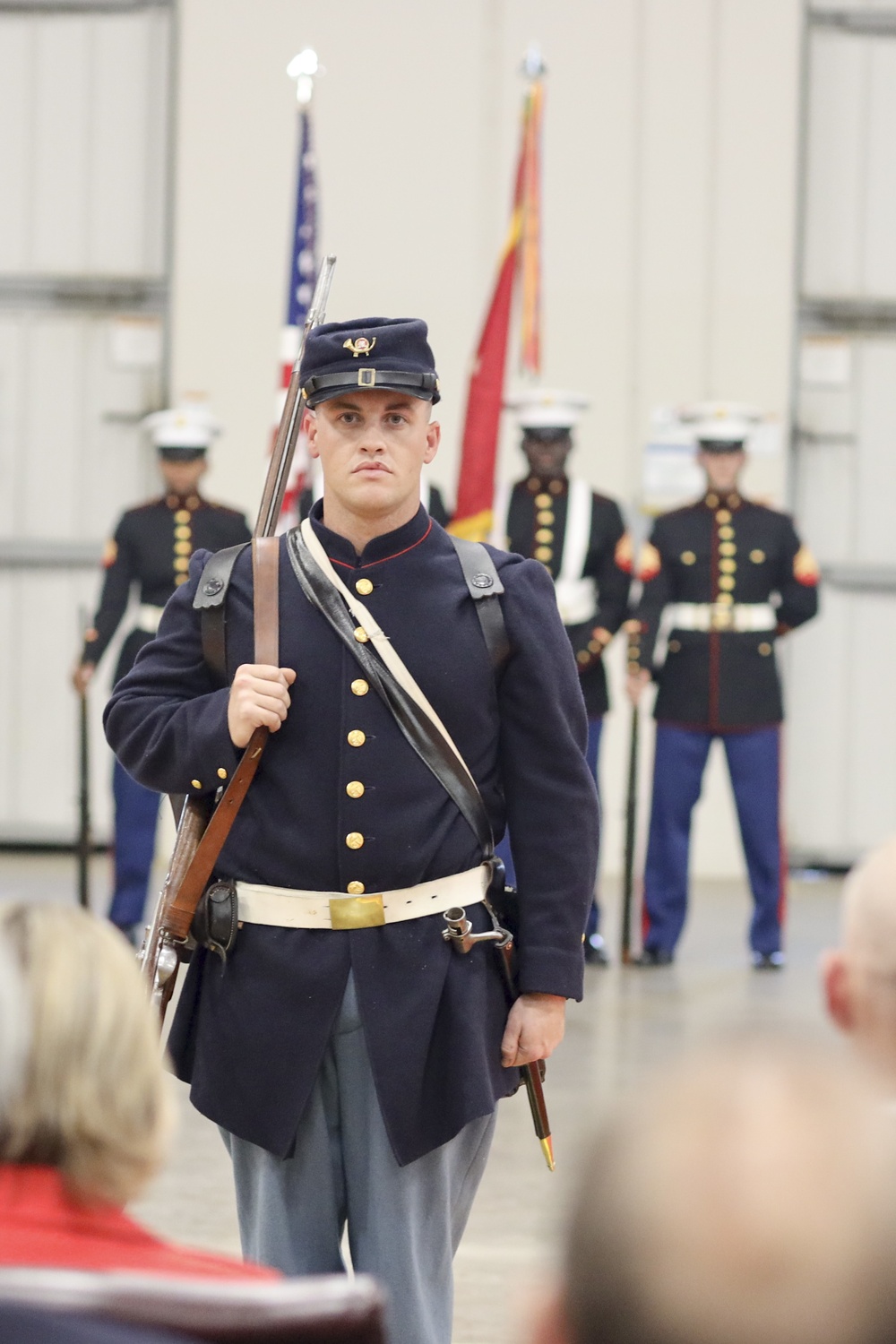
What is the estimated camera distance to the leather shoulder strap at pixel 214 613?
7.25ft

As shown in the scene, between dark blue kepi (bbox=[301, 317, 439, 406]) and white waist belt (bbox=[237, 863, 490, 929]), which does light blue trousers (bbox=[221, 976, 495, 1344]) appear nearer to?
white waist belt (bbox=[237, 863, 490, 929])

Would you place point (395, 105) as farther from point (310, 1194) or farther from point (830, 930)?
point (310, 1194)

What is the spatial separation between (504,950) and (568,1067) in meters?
2.60

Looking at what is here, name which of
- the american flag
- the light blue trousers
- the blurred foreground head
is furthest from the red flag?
the blurred foreground head

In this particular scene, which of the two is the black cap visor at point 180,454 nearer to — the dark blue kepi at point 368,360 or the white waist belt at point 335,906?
the dark blue kepi at point 368,360

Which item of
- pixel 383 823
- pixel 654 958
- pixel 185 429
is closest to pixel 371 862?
pixel 383 823

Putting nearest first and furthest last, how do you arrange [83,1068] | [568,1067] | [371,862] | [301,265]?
[83,1068] → [371,862] → [568,1067] → [301,265]

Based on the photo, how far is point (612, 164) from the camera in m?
7.86

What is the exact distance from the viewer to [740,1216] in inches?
31.9

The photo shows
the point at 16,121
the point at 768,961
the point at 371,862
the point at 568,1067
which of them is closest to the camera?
the point at 371,862

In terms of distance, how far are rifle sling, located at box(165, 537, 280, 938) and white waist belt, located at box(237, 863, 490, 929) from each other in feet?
0.16

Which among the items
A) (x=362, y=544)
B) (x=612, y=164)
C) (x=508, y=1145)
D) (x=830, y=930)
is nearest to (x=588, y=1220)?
(x=362, y=544)

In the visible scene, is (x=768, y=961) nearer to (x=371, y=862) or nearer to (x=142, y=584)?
(x=142, y=584)

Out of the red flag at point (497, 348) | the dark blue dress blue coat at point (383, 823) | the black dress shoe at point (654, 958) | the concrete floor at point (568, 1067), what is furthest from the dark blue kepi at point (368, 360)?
the black dress shoe at point (654, 958)
